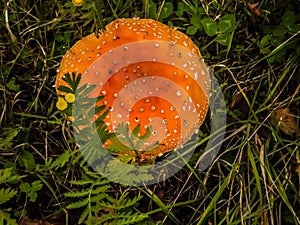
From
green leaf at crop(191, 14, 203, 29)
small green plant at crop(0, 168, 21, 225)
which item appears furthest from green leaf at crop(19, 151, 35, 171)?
green leaf at crop(191, 14, 203, 29)

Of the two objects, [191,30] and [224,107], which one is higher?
[191,30]

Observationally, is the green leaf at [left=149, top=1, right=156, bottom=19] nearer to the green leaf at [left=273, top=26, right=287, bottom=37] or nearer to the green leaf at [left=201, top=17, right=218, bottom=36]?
the green leaf at [left=201, top=17, right=218, bottom=36]

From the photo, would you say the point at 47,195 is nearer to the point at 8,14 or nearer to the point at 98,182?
the point at 98,182

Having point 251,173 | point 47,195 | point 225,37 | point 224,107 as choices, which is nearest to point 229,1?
point 225,37

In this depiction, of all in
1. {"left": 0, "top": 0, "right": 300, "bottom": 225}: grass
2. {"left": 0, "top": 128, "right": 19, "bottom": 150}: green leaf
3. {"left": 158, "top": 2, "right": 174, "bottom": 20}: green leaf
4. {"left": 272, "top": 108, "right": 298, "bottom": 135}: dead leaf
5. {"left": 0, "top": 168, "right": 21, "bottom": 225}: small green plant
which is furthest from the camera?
{"left": 158, "top": 2, "right": 174, "bottom": 20}: green leaf

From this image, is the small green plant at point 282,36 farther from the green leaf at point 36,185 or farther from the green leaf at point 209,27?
the green leaf at point 36,185

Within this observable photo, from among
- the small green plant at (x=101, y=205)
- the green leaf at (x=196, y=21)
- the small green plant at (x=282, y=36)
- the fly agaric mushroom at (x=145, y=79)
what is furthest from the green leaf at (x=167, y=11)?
the small green plant at (x=101, y=205)
